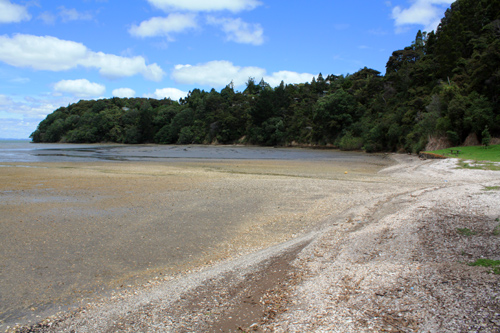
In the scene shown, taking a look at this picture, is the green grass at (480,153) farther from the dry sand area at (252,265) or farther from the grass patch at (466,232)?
the grass patch at (466,232)

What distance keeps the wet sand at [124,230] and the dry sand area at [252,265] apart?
39 millimetres

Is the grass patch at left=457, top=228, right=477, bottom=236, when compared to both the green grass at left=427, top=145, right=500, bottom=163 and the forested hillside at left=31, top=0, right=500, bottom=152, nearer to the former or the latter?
the green grass at left=427, top=145, right=500, bottom=163

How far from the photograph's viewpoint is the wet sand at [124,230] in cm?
502

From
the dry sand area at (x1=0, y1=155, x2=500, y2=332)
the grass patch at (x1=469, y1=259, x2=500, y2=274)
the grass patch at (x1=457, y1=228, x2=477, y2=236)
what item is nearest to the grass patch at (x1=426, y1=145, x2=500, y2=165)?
the dry sand area at (x1=0, y1=155, x2=500, y2=332)

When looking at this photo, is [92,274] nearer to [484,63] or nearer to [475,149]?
[475,149]

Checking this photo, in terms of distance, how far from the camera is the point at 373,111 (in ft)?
205

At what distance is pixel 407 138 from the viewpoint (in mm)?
41312

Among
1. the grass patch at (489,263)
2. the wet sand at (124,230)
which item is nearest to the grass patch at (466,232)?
the grass patch at (489,263)

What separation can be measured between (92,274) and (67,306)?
3.36 feet

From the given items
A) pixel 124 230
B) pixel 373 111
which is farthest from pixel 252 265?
pixel 373 111

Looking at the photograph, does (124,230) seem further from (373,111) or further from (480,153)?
(373,111)

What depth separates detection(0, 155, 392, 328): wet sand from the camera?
16.5 ft

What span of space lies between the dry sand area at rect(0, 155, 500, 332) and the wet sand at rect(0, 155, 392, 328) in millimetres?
39

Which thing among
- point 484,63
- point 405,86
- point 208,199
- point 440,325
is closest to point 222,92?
point 405,86
